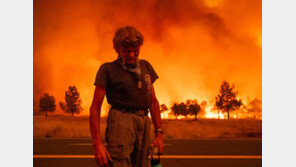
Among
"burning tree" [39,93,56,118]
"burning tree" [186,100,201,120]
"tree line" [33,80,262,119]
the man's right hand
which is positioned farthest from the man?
"burning tree" [39,93,56,118]

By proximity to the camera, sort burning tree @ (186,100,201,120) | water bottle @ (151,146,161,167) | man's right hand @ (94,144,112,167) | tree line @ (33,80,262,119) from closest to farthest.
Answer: man's right hand @ (94,144,112,167) < water bottle @ (151,146,161,167) < tree line @ (33,80,262,119) < burning tree @ (186,100,201,120)

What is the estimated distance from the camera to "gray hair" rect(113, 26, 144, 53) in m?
1.99

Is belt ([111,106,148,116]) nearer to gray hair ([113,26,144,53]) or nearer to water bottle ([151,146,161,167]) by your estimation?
water bottle ([151,146,161,167])

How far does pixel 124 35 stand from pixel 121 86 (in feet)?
1.14

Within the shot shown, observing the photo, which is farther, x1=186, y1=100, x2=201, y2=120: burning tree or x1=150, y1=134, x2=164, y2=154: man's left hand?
x1=186, y1=100, x2=201, y2=120: burning tree

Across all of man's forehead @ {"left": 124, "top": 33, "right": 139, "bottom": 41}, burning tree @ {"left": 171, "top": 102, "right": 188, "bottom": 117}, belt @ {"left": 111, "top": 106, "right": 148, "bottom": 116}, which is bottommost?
burning tree @ {"left": 171, "top": 102, "right": 188, "bottom": 117}

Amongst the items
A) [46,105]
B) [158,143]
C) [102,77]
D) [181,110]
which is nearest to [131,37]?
[102,77]

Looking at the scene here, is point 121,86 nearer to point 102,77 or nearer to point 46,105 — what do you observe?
point 102,77

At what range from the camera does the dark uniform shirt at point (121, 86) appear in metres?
2.01

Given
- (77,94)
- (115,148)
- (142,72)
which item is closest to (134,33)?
(142,72)

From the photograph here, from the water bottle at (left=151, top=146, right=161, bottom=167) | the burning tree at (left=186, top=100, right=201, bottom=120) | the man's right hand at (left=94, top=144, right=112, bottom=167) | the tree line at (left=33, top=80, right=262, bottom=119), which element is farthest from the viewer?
the burning tree at (left=186, top=100, right=201, bottom=120)

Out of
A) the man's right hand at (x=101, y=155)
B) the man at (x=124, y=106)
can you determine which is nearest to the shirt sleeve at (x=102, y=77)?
the man at (x=124, y=106)

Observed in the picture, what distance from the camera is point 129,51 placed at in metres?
2.03

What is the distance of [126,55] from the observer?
2043mm
